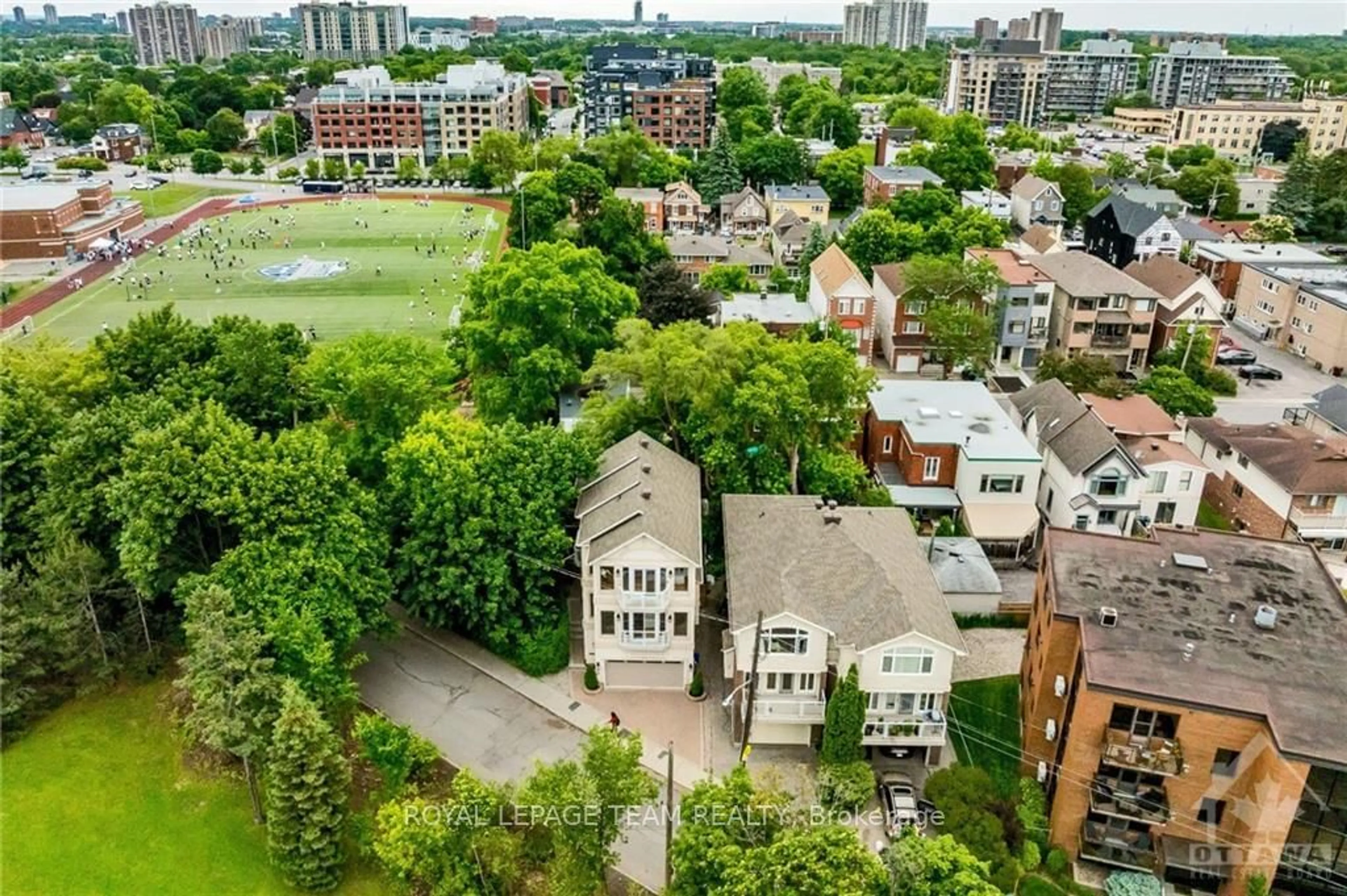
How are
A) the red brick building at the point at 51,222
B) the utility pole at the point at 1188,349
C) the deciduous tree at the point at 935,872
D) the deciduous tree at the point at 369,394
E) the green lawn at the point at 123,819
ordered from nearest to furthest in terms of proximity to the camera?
the deciduous tree at the point at 935,872
the green lawn at the point at 123,819
the deciduous tree at the point at 369,394
the utility pole at the point at 1188,349
the red brick building at the point at 51,222

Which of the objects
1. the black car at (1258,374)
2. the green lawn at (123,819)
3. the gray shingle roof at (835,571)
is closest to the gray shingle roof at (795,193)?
the black car at (1258,374)

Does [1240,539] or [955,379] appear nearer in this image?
[1240,539]

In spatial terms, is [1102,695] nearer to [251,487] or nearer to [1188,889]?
[1188,889]

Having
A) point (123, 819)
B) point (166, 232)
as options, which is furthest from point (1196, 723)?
point (166, 232)

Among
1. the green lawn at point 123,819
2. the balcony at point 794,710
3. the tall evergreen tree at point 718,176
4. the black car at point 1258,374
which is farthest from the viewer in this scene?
the tall evergreen tree at point 718,176

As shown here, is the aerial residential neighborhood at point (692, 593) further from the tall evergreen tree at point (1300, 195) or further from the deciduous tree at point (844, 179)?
the deciduous tree at point (844, 179)

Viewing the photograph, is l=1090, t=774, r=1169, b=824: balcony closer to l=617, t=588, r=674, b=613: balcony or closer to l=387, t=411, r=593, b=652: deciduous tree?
l=617, t=588, r=674, b=613: balcony

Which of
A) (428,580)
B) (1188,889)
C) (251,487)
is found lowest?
(1188,889)

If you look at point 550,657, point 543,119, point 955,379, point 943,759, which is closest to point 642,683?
point 550,657
